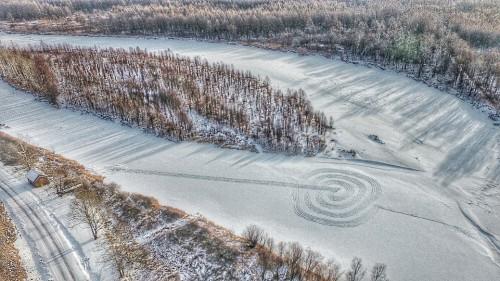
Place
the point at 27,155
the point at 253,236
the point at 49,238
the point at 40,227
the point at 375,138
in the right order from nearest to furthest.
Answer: the point at 253,236 < the point at 49,238 < the point at 40,227 < the point at 27,155 < the point at 375,138

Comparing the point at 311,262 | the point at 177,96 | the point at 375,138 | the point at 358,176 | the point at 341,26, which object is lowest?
the point at 311,262

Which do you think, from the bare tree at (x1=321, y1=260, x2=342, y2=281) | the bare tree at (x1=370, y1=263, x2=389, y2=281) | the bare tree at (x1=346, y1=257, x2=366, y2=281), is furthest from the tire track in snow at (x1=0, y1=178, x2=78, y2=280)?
the bare tree at (x1=370, y1=263, x2=389, y2=281)

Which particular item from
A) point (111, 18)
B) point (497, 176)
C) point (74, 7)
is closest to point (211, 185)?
point (497, 176)

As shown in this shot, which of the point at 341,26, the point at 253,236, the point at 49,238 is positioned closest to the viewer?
the point at 253,236

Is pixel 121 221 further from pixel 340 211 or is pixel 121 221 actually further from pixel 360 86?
pixel 360 86

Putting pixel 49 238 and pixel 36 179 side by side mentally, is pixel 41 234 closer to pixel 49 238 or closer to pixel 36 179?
pixel 49 238

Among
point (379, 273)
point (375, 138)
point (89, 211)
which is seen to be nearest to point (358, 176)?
point (375, 138)

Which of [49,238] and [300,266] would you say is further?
[49,238]
